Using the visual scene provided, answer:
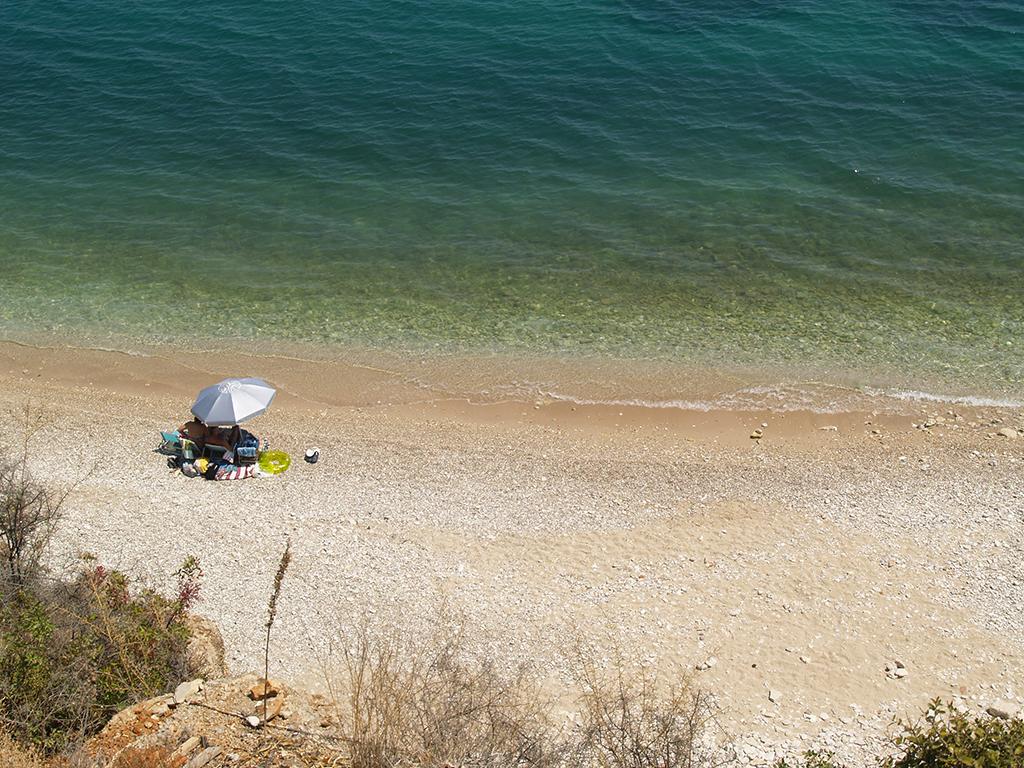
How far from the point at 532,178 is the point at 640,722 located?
22941 mm

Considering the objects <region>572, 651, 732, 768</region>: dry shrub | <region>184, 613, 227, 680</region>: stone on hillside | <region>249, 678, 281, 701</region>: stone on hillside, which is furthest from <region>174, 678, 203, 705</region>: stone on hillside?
<region>572, 651, 732, 768</region>: dry shrub

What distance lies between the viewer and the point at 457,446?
20.0m

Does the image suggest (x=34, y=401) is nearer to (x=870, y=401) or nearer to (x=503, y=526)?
(x=503, y=526)

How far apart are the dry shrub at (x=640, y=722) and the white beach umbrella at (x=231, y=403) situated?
858cm

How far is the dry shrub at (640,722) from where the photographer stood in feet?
36.1

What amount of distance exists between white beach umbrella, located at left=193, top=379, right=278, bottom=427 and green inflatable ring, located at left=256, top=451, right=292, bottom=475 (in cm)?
86

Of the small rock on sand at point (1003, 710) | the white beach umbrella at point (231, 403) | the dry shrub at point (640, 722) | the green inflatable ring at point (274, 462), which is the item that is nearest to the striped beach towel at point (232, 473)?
the green inflatable ring at point (274, 462)

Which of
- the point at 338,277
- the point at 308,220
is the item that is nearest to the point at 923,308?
the point at 338,277

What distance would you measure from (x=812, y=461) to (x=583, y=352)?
6.47 metres

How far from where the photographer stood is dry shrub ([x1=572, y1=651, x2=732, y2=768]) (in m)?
11.0

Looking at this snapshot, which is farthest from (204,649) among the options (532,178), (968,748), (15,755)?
(532,178)

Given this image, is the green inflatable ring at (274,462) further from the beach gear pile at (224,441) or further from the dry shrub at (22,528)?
the dry shrub at (22,528)

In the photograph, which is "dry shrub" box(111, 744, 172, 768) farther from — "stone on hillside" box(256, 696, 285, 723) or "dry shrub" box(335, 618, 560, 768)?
"dry shrub" box(335, 618, 560, 768)

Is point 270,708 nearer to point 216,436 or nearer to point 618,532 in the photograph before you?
point 618,532
